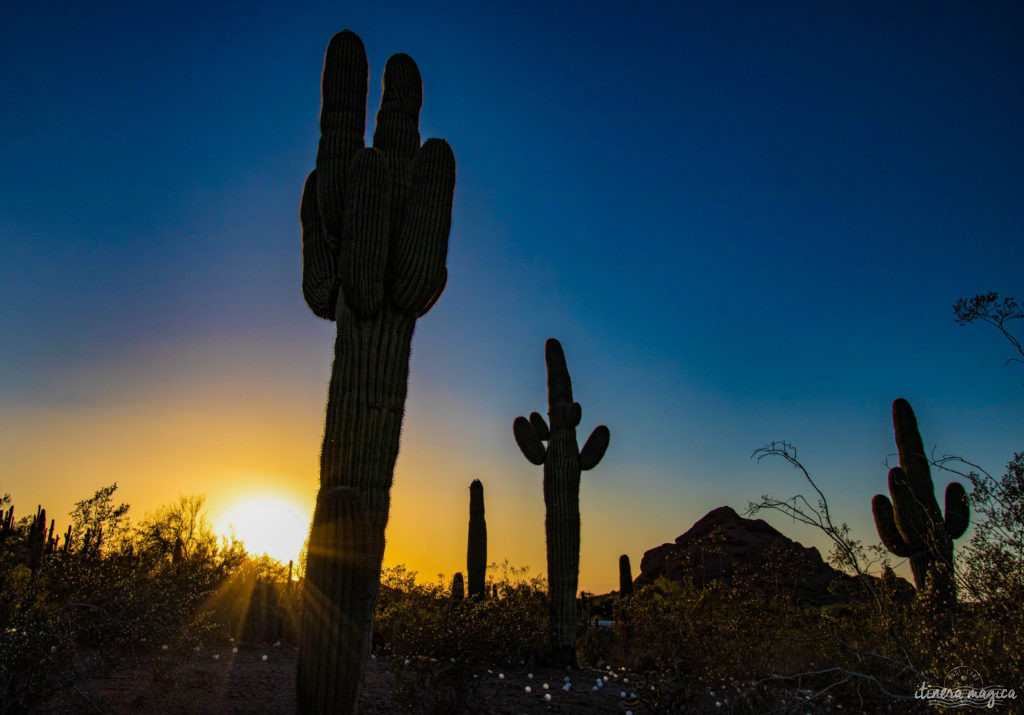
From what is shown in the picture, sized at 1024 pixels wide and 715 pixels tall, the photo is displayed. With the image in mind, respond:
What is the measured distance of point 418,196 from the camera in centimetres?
607

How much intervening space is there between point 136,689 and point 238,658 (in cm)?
266

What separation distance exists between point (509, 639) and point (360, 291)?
258 inches

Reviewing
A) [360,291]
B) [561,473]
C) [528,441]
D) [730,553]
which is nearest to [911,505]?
[561,473]

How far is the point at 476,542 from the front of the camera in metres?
12.9

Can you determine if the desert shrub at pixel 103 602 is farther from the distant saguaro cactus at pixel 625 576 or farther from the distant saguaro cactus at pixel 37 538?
the distant saguaro cactus at pixel 625 576

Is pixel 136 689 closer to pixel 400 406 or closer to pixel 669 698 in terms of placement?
pixel 400 406

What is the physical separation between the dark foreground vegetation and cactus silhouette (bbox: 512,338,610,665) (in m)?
0.58

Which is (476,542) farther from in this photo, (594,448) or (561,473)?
(594,448)

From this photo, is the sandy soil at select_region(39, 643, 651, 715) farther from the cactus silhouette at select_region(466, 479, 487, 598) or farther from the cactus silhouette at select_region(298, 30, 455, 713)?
the cactus silhouette at select_region(466, 479, 487, 598)

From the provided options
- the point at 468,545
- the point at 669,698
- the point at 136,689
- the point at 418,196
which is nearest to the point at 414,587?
the point at 468,545

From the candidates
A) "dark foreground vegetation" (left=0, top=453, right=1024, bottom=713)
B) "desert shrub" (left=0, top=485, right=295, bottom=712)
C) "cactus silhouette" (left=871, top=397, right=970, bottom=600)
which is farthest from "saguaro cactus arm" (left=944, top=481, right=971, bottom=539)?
"desert shrub" (left=0, top=485, right=295, bottom=712)

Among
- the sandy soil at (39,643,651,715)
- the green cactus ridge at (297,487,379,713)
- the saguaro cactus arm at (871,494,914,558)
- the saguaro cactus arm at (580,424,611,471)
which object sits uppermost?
the saguaro cactus arm at (580,424,611,471)

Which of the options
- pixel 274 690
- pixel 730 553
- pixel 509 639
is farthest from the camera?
pixel 730 553

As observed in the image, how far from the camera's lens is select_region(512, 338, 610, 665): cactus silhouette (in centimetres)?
984
